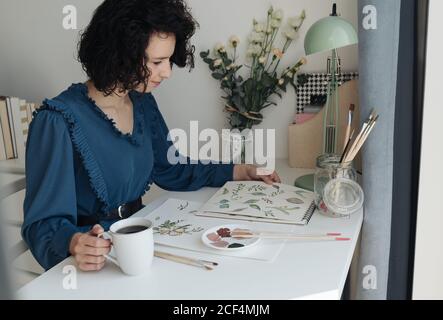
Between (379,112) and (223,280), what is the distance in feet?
1.91

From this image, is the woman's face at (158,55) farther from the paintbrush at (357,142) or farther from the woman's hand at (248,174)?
the paintbrush at (357,142)

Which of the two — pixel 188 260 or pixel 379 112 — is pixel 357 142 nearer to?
pixel 379 112

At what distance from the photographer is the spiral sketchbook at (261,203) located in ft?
3.22

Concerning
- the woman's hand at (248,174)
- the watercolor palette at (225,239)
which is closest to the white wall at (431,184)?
the woman's hand at (248,174)

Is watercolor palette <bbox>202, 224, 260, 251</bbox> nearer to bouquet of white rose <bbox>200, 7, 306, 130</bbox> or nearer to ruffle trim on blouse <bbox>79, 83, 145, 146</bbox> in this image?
ruffle trim on blouse <bbox>79, 83, 145, 146</bbox>

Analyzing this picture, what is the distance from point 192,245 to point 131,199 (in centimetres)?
33

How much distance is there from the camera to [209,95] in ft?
5.19

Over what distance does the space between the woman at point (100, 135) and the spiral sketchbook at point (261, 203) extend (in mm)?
75

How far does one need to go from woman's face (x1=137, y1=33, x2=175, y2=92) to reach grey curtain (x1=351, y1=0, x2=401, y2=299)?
0.45 meters

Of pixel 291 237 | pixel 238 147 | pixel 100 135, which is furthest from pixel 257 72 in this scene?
pixel 291 237

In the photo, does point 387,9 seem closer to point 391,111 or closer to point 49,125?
point 391,111

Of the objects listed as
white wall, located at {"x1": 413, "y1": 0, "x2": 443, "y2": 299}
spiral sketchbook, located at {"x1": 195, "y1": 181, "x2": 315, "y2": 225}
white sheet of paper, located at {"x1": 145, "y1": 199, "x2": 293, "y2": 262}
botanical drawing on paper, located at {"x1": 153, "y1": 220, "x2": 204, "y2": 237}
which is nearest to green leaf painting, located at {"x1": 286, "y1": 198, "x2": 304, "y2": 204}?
spiral sketchbook, located at {"x1": 195, "y1": 181, "x2": 315, "y2": 225}

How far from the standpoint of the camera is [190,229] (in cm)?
93
